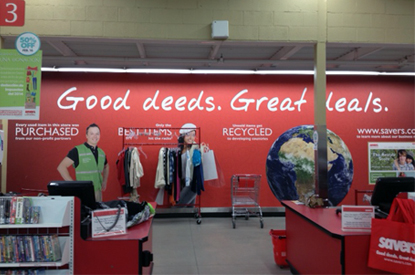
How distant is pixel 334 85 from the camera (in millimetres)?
8406

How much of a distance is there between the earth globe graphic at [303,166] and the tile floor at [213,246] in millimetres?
1000

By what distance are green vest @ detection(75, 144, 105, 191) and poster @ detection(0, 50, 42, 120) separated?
309 cm

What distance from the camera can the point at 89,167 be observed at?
727 cm

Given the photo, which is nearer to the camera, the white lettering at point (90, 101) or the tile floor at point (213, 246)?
the tile floor at point (213, 246)

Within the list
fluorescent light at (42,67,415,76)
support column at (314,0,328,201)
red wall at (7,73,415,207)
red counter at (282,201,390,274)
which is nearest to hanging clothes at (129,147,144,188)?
red wall at (7,73,415,207)

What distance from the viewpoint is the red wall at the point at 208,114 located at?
778 centimetres

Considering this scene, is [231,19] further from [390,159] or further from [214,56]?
[390,159]

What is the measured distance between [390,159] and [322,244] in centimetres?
590

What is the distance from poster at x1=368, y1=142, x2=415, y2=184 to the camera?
828 cm

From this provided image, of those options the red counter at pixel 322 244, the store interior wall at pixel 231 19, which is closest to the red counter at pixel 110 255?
the red counter at pixel 322 244

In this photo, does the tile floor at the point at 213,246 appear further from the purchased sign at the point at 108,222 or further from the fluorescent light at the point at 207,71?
the fluorescent light at the point at 207,71

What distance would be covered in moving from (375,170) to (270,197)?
2.57 metres

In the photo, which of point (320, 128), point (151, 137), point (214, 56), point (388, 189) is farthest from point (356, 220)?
point (151, 137)

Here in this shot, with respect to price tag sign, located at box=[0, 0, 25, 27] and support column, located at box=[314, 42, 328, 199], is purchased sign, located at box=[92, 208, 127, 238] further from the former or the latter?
price tag sign, located at box=[0, 0, 25, 27]
